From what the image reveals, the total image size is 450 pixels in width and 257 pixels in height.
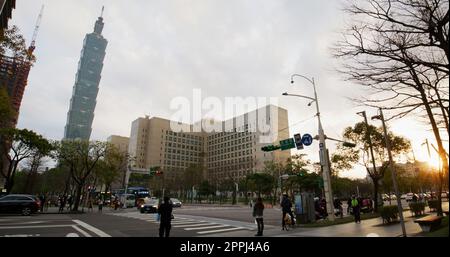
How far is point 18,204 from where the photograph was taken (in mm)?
22266

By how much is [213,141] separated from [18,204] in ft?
400

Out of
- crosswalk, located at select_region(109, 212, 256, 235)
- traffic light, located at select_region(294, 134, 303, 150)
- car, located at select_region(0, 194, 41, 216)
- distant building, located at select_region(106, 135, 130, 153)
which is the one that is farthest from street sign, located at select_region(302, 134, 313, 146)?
distant building, located at select_region(106, 135, 130, 153)

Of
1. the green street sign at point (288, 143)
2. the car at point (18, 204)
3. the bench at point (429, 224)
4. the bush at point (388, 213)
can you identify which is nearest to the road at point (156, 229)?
the bench at point (429, 224)

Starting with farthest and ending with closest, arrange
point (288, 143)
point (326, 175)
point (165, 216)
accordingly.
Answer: point (288, 143)
point (326, 175)
point (165, 216)

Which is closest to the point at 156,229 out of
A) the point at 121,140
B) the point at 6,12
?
the point at 6,12

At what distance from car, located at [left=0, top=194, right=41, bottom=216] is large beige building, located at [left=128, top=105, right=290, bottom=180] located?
87.4m

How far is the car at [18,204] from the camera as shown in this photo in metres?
21.7

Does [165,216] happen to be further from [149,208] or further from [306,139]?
[149,208]

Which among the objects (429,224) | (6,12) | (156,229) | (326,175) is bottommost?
(156,229)

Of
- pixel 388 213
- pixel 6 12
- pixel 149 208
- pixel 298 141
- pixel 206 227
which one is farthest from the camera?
pixel 149 208

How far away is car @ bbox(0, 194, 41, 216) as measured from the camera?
21.7m
